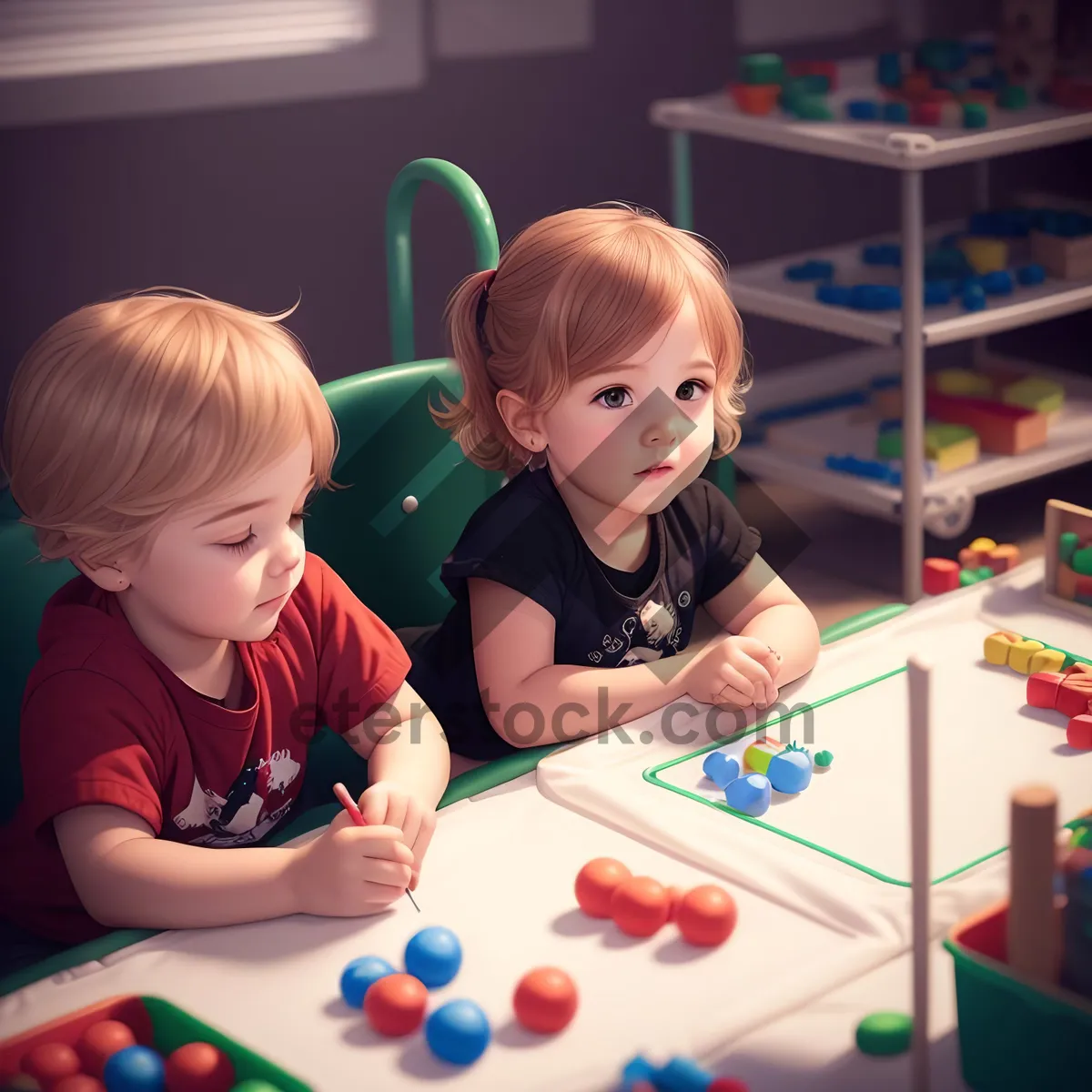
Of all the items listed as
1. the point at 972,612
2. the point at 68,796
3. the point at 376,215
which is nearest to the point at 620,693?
the point at 972,612

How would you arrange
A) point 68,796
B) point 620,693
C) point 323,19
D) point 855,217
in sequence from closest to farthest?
point 68,796 → point 620,693 → point 323,19 → point 855,217

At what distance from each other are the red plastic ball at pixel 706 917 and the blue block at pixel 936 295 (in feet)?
6.00

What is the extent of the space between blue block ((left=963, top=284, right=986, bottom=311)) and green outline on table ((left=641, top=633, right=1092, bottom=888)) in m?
1.32

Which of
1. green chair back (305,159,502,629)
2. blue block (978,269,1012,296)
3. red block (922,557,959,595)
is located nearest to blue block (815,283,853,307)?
blue block (978,269,1012,296)

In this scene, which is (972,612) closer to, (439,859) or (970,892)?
(970,892)

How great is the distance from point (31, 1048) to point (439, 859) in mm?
281

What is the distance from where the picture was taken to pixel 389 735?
3.92 ft

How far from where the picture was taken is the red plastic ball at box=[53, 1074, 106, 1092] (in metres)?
0.80

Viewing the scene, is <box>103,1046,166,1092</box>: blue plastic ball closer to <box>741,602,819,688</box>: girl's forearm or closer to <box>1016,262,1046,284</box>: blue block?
<box>741,602,819,688</box>: girl's forearm

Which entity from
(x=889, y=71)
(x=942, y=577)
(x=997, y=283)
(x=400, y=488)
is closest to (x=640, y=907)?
(x=400, y=488)

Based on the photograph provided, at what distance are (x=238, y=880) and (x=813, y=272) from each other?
205 centimetres

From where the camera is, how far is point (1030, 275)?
2.67 meters

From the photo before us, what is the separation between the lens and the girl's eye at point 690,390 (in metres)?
1.24

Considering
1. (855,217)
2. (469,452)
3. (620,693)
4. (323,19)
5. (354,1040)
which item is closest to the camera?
(354,1040)
